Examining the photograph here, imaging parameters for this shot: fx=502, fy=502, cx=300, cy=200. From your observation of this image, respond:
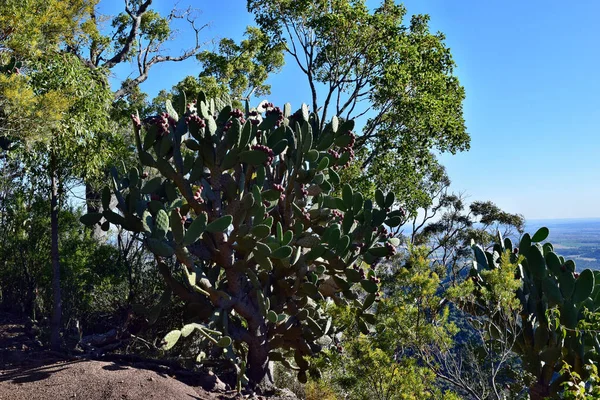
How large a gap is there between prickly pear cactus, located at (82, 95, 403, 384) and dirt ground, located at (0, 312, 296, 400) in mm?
528

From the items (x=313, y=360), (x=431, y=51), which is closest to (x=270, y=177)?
(x=313, y=360)

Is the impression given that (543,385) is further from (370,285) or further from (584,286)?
(370,285)

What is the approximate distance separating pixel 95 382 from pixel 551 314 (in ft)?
16.2

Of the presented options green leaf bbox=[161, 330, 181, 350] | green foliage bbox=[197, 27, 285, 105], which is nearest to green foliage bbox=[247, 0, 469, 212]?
green foliage bbox=[197, 27, 285, 105]

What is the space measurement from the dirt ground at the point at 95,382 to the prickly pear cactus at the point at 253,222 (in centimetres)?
53

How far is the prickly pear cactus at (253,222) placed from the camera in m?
5.04

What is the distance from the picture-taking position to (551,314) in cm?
579

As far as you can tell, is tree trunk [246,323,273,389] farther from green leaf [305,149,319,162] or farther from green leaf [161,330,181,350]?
green leaf [305,149,319,162]

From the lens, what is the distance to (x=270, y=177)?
18.8ft

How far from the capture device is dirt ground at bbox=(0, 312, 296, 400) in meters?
4.39

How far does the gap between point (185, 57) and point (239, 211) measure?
13.1 metres

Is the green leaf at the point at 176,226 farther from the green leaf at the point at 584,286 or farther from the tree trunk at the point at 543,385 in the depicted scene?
the tree trunk at the point at 543,385

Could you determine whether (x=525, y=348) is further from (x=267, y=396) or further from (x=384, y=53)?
(x=384, y=53)

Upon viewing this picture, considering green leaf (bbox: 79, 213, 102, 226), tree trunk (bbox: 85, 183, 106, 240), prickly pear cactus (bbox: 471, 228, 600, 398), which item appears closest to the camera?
green leaf (bbox: 79, 213, 102, 226)
